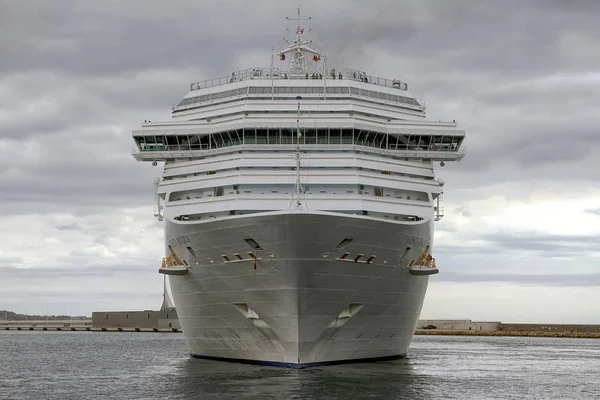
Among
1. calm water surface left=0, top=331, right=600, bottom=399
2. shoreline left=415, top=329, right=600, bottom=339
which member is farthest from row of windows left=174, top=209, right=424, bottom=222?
shoreline left=415, top=329, right=600, bottom=339

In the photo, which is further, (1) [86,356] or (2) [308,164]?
(1) [86,356]

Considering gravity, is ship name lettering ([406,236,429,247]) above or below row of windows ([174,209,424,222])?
below

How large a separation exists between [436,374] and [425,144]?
429 inches

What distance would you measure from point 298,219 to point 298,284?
8.92ft

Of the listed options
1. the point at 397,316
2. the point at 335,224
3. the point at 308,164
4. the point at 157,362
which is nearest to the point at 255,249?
the point at 335,224

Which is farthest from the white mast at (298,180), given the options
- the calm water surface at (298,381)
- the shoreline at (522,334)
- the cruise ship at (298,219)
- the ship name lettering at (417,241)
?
the shoreline at (522,334)

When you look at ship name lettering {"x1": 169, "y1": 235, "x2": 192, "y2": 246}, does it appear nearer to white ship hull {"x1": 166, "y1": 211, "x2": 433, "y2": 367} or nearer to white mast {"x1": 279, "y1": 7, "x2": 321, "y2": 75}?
white ship hull {"x1": 166, "y1": 211, "x2": 433, "y2": 367}

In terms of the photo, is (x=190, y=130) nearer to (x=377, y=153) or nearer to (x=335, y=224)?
(x=377, y=153)

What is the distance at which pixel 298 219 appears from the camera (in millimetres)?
33406

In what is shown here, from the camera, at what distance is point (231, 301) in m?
37.0

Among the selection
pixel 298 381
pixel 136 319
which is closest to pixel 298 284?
pixel 298 381

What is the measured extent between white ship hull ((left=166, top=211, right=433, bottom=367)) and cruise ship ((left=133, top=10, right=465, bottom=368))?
0.05m

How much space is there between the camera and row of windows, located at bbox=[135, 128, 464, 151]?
134 ft

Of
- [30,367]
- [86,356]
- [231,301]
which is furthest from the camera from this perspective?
[86,356]
